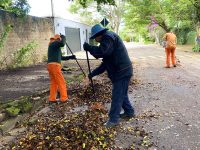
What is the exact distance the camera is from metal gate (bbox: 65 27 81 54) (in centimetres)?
2891

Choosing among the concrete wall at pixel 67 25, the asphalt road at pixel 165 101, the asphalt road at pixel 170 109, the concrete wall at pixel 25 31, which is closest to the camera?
the asphalt road at pixel 170 109

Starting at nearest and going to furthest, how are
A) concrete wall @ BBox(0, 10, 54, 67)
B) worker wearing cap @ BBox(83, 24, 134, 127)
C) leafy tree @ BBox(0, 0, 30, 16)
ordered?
worker wearing cap @ BBox(83, 24, 134, 127) → concrete wall @ BBox(0, 10, 54, 67) → leafy tree @ BBox(0, 0, 30, 16)

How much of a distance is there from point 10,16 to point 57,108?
942 cm

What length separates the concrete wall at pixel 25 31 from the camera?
48.7ft

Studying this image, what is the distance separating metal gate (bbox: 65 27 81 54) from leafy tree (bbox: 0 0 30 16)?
38.8 feet

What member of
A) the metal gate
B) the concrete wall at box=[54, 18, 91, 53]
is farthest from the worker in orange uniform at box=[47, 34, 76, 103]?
the metal gate

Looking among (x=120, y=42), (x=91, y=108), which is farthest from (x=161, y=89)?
(x=120, y=42)

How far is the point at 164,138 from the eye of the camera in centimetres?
527

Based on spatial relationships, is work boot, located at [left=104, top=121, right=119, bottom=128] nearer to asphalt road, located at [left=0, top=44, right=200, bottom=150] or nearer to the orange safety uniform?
asphalt road, located at [left=0, top=44, right=200, bottom=150]

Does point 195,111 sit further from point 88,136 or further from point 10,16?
point 10,16

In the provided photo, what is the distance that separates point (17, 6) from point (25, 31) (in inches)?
57.2

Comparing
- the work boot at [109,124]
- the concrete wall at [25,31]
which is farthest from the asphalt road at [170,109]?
the concrete wall at [25,31]

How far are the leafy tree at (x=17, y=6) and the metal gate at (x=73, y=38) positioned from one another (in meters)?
11.8

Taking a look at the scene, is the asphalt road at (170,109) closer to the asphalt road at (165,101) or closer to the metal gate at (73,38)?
the asphalt road at (165,101)
